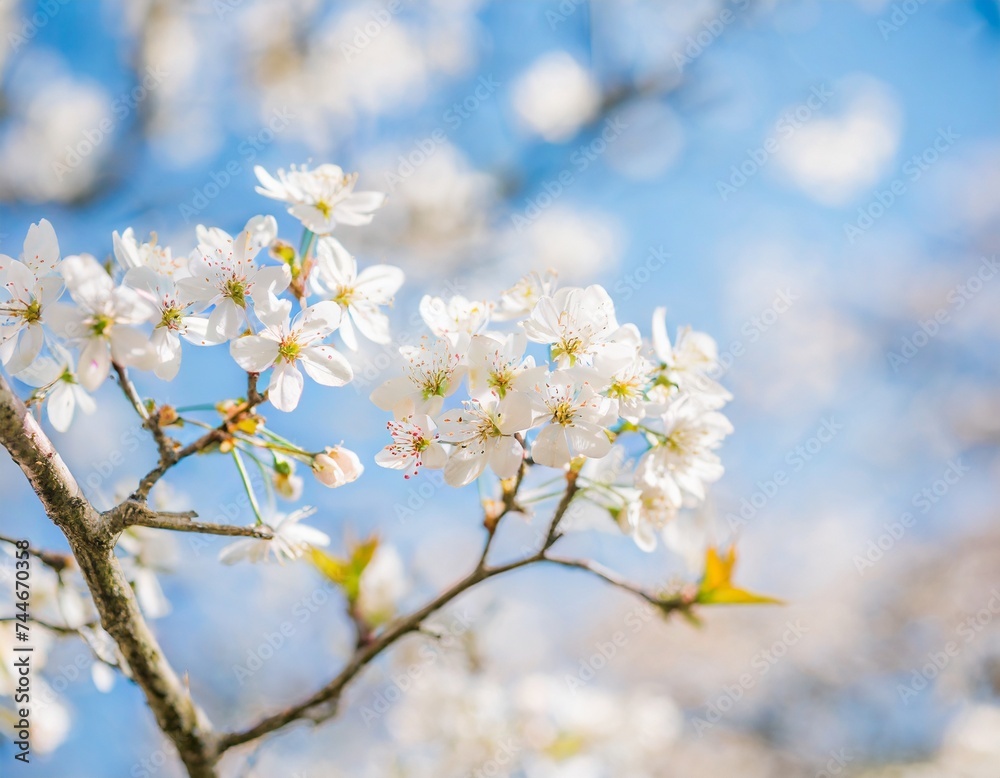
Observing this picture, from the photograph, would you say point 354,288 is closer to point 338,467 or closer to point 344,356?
point 344,356

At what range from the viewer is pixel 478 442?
963 mm

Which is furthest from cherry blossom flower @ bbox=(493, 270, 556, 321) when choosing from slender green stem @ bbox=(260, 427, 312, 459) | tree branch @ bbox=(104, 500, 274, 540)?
tree branch @ bbox=(104, 500, 274, 540)

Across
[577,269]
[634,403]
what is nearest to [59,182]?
[634,403]

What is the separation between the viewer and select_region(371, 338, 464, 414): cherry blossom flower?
0.95 meters

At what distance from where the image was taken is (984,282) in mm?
5598

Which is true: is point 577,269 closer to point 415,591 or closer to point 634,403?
point 415,591

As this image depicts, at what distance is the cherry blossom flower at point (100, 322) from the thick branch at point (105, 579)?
85 mm

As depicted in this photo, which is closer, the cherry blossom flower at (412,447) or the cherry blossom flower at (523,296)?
the cherry blossom flower at (412,447)

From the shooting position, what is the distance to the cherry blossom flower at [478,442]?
95cm

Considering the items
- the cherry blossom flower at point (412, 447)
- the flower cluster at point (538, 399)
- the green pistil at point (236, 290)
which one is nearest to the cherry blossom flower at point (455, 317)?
the flower cluster at point (538, 399)

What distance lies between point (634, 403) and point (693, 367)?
21 cm

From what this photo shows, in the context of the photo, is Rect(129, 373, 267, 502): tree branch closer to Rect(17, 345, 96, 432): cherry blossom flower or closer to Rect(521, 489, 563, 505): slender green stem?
Rect(17, 345, 96, 432): cherry blossom flower

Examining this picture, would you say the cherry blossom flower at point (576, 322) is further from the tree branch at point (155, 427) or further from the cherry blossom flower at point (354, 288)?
the tree branch at point (155, 427)

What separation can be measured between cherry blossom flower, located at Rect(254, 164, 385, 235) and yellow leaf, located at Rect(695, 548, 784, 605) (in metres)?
0.81
